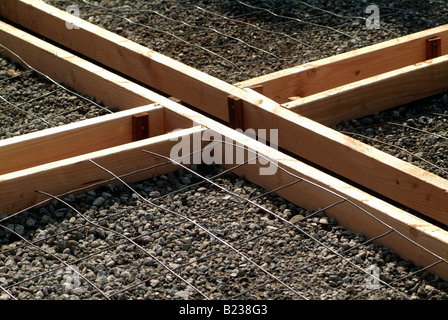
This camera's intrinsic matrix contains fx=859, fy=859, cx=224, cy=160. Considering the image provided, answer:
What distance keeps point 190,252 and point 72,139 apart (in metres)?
0.91

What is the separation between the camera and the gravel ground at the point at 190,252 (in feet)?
9.28

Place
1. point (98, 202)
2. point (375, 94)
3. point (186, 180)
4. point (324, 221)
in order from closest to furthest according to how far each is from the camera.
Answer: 1. point (324, 221)
2. point (98, 202)
3. point (186, 180)
4. point (375, 94)

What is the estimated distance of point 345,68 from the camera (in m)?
4.38

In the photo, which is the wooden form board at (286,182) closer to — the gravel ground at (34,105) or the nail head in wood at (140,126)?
the nail head in wood at (140,126)

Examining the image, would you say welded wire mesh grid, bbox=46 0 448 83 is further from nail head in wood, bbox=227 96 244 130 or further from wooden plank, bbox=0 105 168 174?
wooden plank, bbox=0 105 168 174

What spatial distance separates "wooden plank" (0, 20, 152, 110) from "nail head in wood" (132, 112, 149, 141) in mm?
183

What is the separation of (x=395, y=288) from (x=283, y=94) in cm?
157

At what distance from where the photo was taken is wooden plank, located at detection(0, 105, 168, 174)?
353 centimetres

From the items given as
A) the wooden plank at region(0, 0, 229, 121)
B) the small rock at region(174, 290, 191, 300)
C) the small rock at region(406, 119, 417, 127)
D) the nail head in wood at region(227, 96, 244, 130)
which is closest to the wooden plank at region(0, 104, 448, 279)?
the nail head in wood at region(227, 96, 244, 130)

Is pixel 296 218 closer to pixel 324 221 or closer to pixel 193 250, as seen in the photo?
pixel 324 221

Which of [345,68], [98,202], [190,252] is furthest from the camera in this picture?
[345,68]

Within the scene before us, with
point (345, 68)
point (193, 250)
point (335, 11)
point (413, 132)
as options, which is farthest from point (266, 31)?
point (193, 250)

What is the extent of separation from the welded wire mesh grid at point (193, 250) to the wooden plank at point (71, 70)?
0.73 metres
